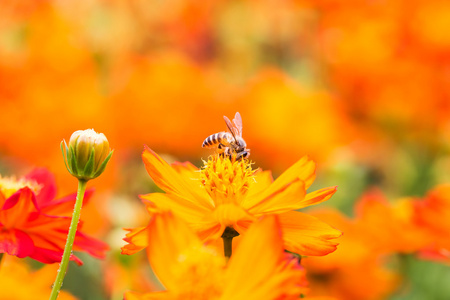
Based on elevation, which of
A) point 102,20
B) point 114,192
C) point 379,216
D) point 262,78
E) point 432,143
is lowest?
point 379,216

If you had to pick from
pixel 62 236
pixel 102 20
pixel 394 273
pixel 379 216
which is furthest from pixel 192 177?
pixel 102 20

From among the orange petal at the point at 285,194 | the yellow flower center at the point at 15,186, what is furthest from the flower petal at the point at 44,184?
the orange petal at the point at 285,194

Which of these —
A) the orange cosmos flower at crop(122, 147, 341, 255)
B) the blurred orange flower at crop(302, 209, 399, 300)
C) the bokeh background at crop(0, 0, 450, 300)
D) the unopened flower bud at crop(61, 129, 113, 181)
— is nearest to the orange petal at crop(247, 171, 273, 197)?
the orange cosmos flower at crop(122, 147, 341, 255)

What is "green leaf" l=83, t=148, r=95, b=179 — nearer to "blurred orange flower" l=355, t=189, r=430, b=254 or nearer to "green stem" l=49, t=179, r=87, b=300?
"green stem" l=49, t=179, r=87, b=300

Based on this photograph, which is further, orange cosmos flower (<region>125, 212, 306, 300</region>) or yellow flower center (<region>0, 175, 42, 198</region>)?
yellow flower center (<region>0, 175, 42, 198</region>)

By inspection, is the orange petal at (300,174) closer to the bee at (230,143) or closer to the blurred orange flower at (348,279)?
the bee at (230,143)

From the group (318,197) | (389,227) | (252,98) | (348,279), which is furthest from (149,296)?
(252,98)

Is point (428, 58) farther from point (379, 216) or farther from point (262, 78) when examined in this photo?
point (379, 216)
